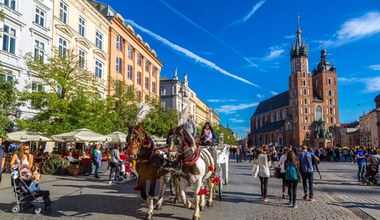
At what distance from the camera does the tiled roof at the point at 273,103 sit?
464 feet

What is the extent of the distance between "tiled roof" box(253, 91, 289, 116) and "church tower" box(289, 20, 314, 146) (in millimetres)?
15002

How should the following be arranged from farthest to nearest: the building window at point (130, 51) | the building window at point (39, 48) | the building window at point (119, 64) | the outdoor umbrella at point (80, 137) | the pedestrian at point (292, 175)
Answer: the building window at point (130, 51) < the building window at point (119, 64) < the building window at point (39, 48) < the outdoor umbrella at point (80, 137) < the pedestrian at point (292, 175)

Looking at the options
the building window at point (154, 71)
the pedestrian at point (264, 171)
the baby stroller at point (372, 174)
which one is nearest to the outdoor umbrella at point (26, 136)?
the pedestrian at point (264, 171)

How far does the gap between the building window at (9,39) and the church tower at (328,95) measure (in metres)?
113

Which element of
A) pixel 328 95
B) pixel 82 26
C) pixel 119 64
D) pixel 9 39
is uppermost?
pixel 328 95

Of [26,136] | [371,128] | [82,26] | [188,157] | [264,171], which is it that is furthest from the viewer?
[371,128]

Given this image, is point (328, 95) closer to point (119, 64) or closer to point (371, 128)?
point (371, 128)

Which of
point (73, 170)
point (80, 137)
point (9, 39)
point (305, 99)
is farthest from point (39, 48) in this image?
point (305, 99)

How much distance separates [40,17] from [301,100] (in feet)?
348

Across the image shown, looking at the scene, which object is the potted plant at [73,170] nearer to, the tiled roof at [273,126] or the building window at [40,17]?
the building window at [40,17]

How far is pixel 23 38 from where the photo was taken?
2597cm

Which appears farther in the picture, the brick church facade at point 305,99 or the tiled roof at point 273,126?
the tiled roof at point 273,126

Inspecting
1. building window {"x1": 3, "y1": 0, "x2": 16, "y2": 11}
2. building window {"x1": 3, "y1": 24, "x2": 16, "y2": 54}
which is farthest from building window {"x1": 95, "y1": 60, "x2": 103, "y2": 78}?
building window {"x1": 3, "y1": 0, "x2": 16, "y2": 11}

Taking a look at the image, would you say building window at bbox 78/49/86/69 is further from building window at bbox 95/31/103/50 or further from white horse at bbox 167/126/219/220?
white horse at bbox 167/126/219/220
